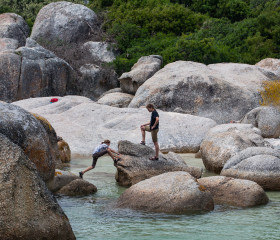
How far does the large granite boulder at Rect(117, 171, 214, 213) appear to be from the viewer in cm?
948

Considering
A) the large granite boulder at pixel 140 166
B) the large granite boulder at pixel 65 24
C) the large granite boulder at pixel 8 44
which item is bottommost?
the large granite boulder at pixel 140 166

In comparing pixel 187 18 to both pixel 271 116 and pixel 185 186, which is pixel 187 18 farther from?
pixel 185 186

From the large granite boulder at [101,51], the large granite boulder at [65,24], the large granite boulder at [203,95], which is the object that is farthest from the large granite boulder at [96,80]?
the large granite boulder at [203,95]

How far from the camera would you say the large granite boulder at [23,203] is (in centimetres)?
617

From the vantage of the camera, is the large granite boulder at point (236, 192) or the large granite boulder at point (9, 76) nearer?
the large granite boulder at point (236, 192)

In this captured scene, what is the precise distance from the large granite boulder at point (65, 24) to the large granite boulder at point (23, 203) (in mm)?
31618

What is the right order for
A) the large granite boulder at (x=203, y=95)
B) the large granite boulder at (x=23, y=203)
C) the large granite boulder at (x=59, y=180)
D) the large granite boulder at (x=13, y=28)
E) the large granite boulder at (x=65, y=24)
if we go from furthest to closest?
1. the large granite boulder at (x=65, y=24)
2. the large granite boulder at (x=13, y=28)
3. the large granite boulder at (x=203, y=95)
4. the large granite boulder at (x=59, y=180)
5. the large granite boulder at (x=23, y=203)

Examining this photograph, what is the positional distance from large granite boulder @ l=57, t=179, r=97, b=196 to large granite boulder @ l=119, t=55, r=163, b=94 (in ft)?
56.1

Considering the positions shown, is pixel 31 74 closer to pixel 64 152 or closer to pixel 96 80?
pixel 96 80

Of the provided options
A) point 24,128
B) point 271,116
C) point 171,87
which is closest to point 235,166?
point 24,128

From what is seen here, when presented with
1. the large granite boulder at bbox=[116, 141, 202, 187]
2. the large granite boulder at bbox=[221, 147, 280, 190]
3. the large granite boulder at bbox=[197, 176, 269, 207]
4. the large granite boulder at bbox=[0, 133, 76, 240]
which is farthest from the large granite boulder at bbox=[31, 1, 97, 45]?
the large granite boulder at bbox=[0, 133, 76, 240]

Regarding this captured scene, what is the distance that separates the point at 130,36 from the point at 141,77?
354 inches

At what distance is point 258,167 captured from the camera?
39.8ft

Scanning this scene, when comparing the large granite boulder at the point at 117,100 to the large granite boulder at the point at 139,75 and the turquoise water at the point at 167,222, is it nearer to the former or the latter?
the large granite boulder at the point at 139,75
